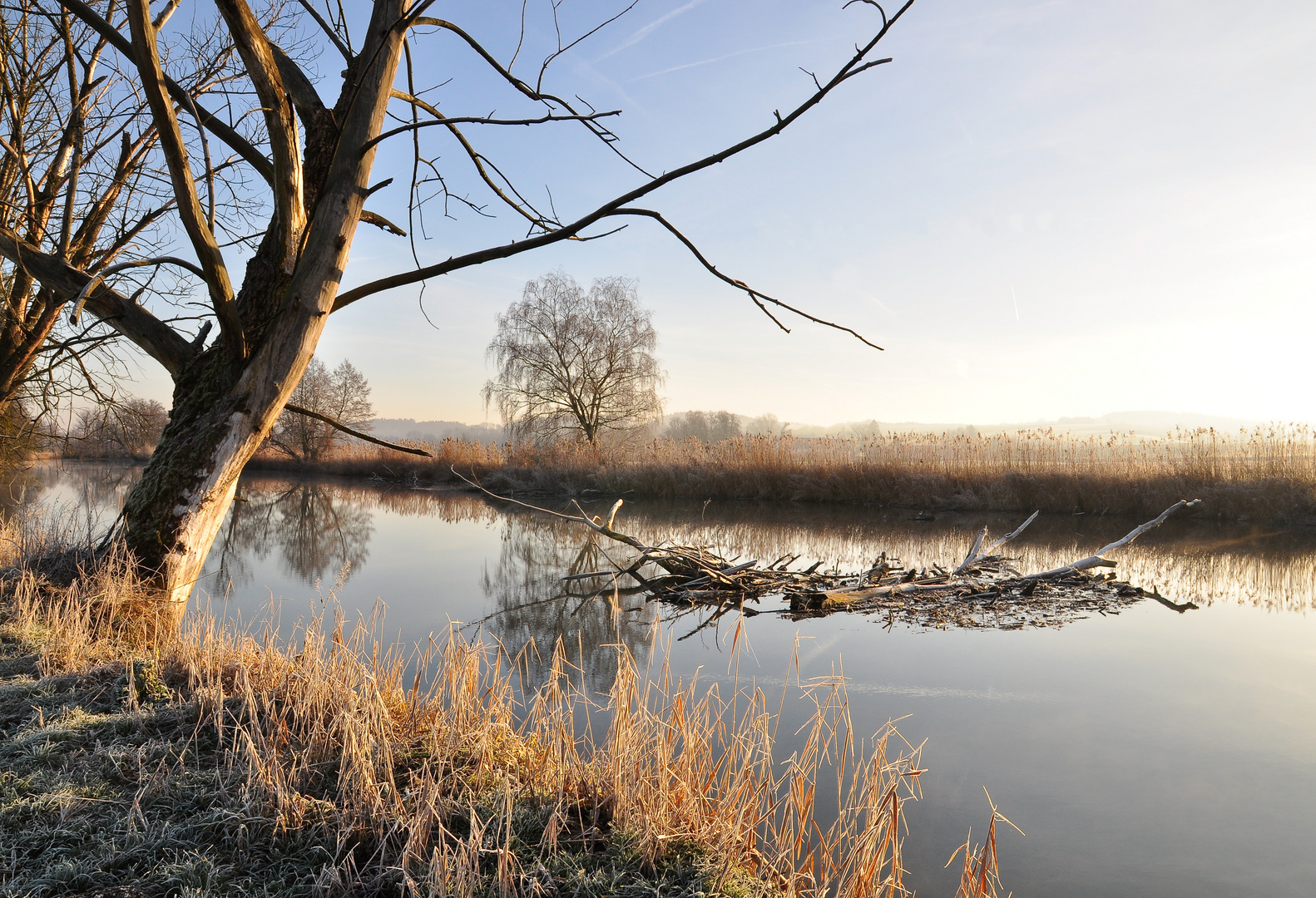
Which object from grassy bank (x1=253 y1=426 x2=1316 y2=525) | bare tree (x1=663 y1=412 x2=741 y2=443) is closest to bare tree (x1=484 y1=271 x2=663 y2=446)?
grassy bank (x1=253 y1=426 x2=1316 y2=525)

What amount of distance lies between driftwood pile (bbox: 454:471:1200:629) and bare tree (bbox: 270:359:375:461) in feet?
61.0

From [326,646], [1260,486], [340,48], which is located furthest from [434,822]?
[1260,486]

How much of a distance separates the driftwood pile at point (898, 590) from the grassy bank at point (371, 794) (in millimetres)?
3153

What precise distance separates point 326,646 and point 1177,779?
13.5ft

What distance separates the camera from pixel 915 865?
225cm

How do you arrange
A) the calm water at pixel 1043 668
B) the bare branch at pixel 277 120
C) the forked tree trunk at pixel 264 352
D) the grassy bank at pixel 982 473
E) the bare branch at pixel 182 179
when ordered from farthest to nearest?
the grassy bank at pixel 982 473
the forked tree trunk at pixel 264 352
the bare branch at pixel 277 120
the bare branch at pixel 182 179
the calm water at pixel 1043 668

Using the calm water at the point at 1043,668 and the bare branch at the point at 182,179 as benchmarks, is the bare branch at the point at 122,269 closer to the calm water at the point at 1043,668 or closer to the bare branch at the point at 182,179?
the bare branch at the point at 182,179

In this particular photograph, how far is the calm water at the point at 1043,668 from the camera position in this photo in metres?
2.45

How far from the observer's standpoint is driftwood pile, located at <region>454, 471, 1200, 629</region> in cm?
572

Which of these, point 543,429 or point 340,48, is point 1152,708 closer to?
point 340,48

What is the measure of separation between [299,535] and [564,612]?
6.45m

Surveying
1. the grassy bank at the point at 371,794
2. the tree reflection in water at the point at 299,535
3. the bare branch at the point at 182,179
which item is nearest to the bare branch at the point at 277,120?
the bare branch at the point at 182,179

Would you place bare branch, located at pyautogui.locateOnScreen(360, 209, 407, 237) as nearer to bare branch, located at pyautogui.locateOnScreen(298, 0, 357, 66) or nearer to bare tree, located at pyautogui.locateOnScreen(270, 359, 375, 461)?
bare branch, located at pyautogui.locateOnScreen(298, 0, 357, 66)

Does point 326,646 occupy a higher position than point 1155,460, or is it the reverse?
point 1155,460
